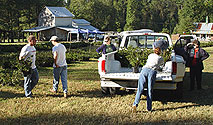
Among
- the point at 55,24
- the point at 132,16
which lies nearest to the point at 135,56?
the point at 55,24

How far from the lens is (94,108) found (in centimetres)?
682

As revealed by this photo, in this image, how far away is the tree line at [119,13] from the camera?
58069 mm

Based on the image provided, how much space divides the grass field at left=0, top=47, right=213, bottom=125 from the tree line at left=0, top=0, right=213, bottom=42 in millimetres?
45648

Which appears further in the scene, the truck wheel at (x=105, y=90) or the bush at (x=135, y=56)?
the truck wheel at (x=105, y=90)

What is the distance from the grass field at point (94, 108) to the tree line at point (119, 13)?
45648mm

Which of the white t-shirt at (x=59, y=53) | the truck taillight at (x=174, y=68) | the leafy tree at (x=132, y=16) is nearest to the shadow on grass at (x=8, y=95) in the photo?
the white t-shirt at (x=59, y=53)

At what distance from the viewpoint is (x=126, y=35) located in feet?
33.0

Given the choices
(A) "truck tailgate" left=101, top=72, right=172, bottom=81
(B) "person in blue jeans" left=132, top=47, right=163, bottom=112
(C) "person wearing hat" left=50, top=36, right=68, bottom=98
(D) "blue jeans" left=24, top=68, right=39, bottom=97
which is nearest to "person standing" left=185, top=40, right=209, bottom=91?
(A) "truck tailgate" left=101, top=72, right=172, bottom=81

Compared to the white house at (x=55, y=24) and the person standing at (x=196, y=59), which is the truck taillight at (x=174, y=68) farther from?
the white house at (x=55, y=24)

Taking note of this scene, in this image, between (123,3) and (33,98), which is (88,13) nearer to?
(123,3)

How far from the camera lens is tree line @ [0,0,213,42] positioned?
191 feet

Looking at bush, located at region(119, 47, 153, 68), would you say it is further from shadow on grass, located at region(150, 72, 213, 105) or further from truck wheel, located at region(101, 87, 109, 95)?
shadow on grass, located at region(150, 72, 213, 105)

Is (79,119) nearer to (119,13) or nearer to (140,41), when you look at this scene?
(140,41)

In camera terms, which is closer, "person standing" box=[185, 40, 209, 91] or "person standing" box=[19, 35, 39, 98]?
"person standing" box=[19, 35, 39, 98]
